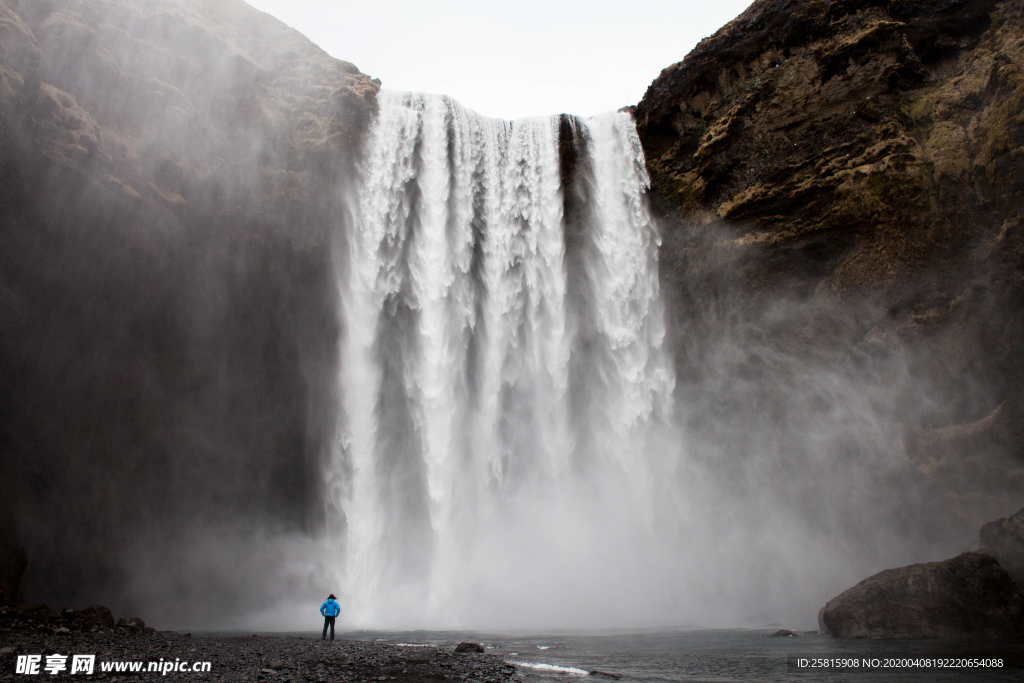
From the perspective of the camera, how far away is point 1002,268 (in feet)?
44.8

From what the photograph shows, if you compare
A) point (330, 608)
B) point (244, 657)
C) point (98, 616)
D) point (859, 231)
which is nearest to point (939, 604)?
point (859, 231)

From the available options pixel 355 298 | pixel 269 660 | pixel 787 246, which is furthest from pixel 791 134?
pixel 269 660

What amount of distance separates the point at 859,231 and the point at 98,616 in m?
21.8

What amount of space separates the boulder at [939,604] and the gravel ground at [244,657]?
7577mm

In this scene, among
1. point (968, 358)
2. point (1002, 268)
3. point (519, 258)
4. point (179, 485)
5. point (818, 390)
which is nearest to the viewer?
point (1002, 268)

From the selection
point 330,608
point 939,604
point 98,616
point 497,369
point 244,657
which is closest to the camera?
point 244,657

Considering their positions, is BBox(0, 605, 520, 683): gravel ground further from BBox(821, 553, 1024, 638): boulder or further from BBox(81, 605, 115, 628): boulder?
BBox(821, 553, 1024, 638): boulder

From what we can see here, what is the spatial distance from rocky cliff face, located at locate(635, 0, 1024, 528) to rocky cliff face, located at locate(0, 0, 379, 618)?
12.6 metres

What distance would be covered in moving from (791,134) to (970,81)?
14.6 ft

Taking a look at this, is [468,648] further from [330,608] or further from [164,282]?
[164,282]

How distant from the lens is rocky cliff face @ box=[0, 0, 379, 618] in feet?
55.1

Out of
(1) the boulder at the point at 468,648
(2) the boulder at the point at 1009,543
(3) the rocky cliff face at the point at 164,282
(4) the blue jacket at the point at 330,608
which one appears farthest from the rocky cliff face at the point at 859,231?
(3) the rocky cliff face at the point at 164,282

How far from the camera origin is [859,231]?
16.7 m

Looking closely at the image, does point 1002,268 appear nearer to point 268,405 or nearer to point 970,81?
point 970,81
